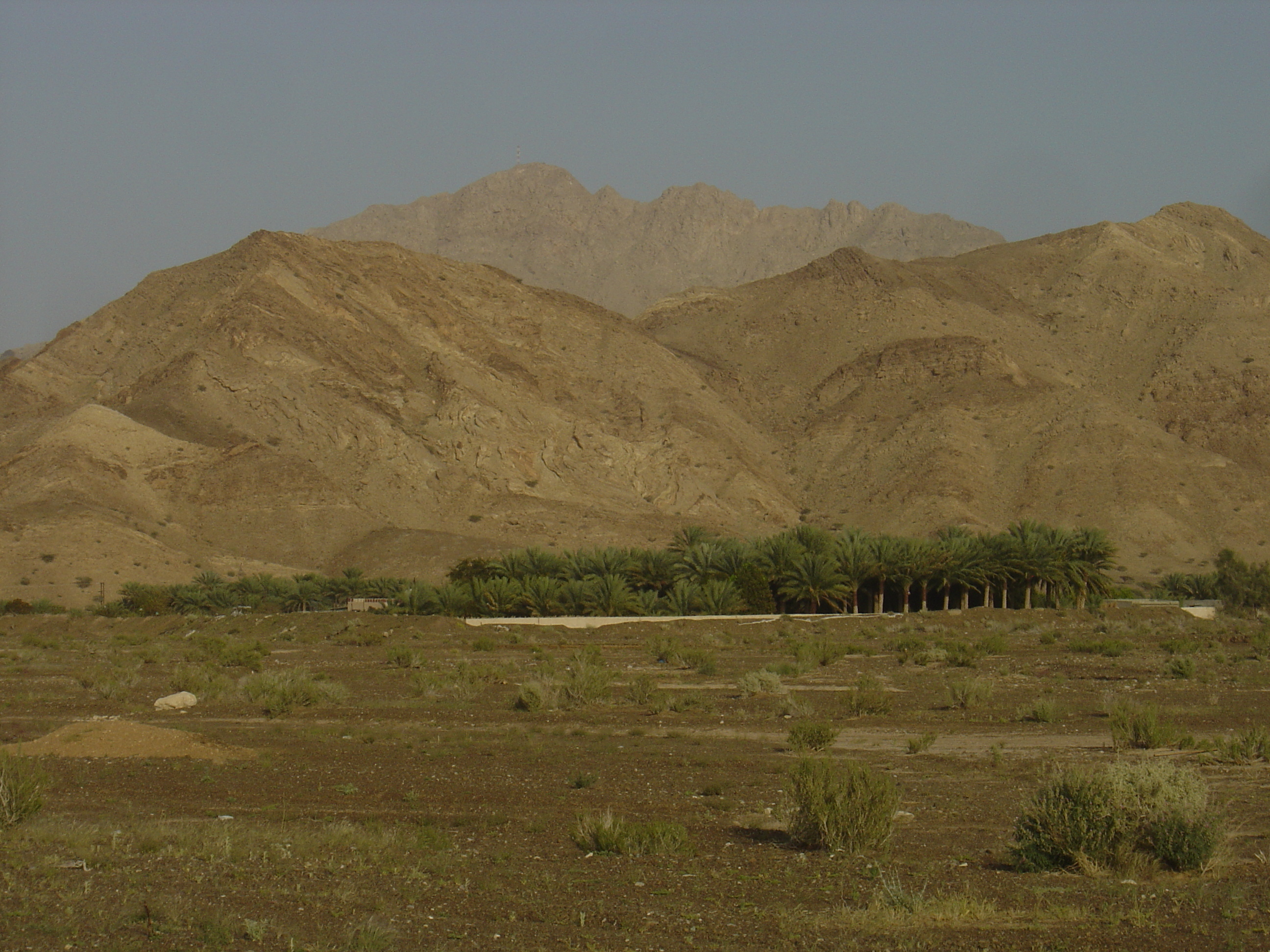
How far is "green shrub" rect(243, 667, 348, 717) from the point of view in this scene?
21.6 meters

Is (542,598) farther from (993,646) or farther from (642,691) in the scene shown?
(642,691)

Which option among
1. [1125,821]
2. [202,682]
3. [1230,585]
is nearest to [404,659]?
[202,682]

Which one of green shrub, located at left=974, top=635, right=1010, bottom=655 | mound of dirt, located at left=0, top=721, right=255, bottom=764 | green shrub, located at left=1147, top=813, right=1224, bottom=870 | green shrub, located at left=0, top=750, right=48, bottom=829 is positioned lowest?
green shrub, located at left=974, top=635, right=1010, bottom=655

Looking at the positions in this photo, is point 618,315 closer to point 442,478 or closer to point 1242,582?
point 442,478

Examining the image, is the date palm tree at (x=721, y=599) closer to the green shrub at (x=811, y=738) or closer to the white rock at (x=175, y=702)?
the white rock at (x=175, y=702)

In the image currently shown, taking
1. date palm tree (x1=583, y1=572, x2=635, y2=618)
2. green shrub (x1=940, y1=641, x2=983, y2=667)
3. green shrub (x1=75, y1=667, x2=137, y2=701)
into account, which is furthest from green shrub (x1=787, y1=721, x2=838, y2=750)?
date palm tree (x1=583, y1=572, x2=635, y2=618)

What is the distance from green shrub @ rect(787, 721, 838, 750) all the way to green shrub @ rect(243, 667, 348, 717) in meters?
9.41

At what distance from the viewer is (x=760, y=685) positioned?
24312mm

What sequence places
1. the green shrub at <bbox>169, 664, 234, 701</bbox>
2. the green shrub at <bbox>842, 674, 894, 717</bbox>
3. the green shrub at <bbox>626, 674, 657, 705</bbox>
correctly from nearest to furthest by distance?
the green shrub at <bbox>842, 674, 894, 717</bbox>, the green shrub at <bbox>626, 674, 657, 705</bbox>, the green shrub at <bbox>169, 664, 234, 701</bbox>

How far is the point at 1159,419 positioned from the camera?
94.2 m

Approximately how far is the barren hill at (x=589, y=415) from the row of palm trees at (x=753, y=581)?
11.1m

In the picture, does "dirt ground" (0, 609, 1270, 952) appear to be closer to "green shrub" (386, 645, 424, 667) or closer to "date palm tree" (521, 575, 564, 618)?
"green shrub" (386, 645, 424, 667)

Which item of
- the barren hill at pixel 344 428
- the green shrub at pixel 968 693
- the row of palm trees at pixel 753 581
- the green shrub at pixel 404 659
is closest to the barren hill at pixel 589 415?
the barren hill at pixel 344 428

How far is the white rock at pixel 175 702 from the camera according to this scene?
22094mm
